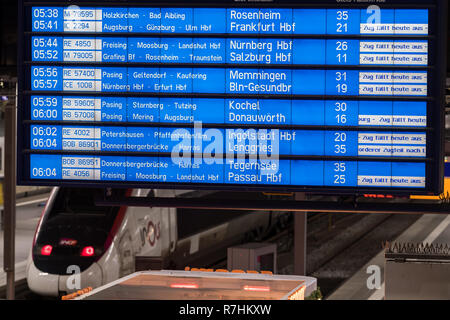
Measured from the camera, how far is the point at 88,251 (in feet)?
50.6

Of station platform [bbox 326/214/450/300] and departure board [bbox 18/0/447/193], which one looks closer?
departure board [bbox 18/0/447/193]

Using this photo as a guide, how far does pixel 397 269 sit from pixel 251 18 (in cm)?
403

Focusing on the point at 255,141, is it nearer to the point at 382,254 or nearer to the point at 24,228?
the point at 382,254

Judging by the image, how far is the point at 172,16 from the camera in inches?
262

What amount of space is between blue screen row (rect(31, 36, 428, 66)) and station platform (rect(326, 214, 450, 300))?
12.9 meters

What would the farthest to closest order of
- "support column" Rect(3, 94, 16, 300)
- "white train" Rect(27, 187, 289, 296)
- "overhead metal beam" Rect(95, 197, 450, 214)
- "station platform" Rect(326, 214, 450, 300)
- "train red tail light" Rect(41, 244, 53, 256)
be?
"station platform" Rect(326, 214, 450, 300), "train red tail light" Rect(41, 244, 53, 256), "white train" Rect(27, 187, 289, 296), "support column" Rect(3, 94, 16, 300), "overhead metal beam" Rect(95, 197, 450, 214)

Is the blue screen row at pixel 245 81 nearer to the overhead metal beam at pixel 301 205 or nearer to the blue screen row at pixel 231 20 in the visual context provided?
the blue screen row at pixel 231 20

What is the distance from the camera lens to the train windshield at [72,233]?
1541 centimetres

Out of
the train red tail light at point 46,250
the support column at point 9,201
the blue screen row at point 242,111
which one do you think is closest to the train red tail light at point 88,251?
the train red tail light at point 46,250

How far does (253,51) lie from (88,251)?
9693 millimetres

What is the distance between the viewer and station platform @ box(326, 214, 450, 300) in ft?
63.5

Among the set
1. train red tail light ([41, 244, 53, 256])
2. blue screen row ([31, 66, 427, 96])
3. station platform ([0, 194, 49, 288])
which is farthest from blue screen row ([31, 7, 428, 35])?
station platform ([0, 194, 49, 288])

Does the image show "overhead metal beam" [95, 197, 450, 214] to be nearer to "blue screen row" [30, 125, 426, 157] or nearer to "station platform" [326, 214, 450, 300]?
"blue screen row" [30, 125, 426, 157]
